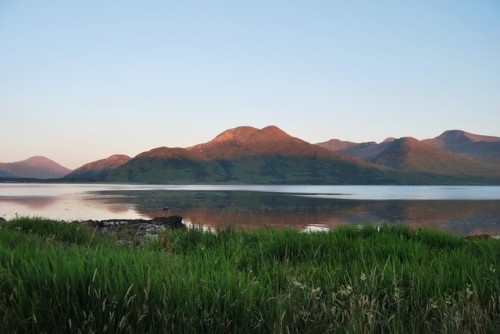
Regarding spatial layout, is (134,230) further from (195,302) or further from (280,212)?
(280,212)

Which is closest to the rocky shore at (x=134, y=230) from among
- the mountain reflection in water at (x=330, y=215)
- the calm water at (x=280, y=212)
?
the calm water at (x=280, y=212)

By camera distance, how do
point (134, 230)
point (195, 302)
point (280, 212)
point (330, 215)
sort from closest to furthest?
1. point (195, 302)
2. point (134, 230)
3. point (330, 215)
4. point (280, 212)

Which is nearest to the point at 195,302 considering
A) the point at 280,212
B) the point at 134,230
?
the point at 134,230

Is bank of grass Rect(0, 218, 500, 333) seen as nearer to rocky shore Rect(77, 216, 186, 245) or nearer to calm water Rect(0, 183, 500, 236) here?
rocky shore Rect(77, 216, 186, 245)

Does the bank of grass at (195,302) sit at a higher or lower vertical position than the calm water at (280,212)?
higher

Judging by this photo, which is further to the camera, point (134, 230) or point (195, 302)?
point (134, 230)

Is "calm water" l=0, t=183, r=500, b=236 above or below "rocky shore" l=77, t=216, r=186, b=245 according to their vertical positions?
below

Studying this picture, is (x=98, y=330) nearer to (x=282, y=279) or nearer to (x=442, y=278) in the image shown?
(x=282, y=279)

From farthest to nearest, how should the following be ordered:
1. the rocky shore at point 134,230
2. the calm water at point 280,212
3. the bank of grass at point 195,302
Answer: the calm water at point 280,212, the rocky shore at point 134,230, the bank of grass at point 195,302

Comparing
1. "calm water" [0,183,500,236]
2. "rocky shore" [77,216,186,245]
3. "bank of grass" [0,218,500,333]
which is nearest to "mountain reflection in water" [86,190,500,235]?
"calm water" [0,183,500,236]

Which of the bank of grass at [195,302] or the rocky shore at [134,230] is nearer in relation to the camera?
the bank of grass at [195,302]

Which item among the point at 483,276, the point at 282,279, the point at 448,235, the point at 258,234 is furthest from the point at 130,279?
the point at 448,235

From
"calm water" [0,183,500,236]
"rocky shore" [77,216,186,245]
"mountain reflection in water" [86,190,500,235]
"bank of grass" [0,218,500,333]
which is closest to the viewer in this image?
"bank of grass" [0,218,500,333]

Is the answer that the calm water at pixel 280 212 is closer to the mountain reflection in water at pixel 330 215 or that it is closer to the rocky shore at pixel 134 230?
the mountain reflection in water at pixel 330 215
